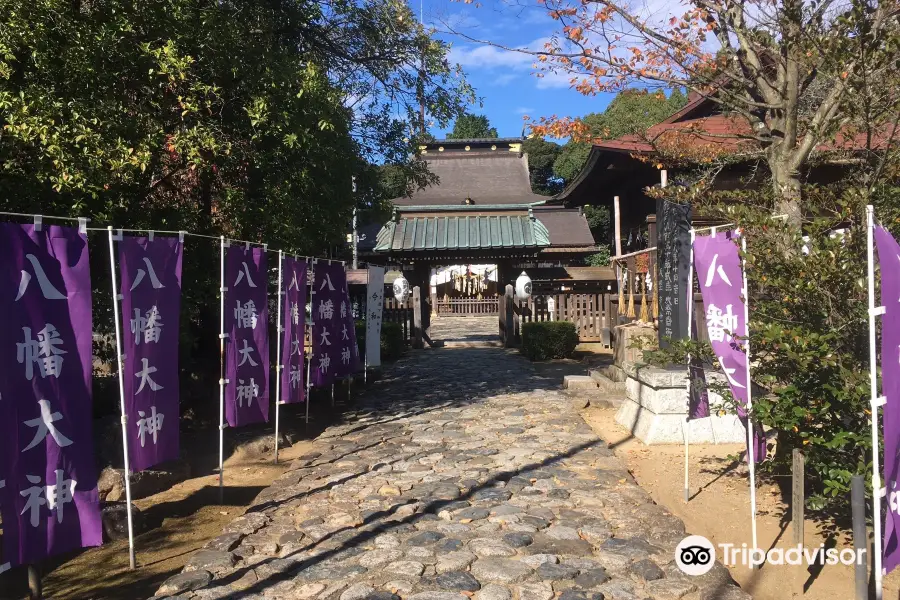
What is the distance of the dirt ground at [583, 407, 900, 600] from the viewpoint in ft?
13.7

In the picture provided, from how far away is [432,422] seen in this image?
937 cm

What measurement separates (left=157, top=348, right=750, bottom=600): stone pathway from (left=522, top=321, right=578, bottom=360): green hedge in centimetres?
739

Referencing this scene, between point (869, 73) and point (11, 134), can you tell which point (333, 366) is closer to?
point (11, 134)

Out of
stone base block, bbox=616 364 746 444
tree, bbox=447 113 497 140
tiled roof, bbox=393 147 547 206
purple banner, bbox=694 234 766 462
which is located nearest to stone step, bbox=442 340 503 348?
tiled roof, bbox=393 147 547 206

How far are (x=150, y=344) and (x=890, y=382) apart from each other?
4.96m

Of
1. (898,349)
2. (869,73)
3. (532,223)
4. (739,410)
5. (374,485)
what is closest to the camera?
(898,349)

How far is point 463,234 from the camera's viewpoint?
63.7ft

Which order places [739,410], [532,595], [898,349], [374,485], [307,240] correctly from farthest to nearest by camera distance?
[307,240]
[374,485]
[739,410]
[532,595]
[898,349]

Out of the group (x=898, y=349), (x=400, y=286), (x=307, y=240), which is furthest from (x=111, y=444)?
(x=400, y=286)

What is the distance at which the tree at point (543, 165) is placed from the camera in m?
45.5

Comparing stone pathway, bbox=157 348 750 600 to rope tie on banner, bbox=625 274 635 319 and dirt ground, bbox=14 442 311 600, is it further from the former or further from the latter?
rope tie on banner, bbox=625 274 635 319

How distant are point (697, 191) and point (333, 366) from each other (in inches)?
246

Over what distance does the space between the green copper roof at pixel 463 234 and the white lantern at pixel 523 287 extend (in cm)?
99

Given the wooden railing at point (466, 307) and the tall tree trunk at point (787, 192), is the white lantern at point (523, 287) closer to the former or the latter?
the tall tree trunk at point (787, 192)
